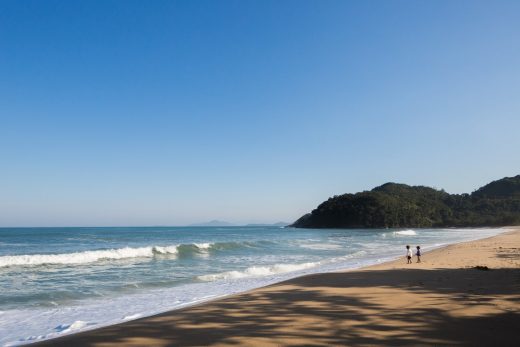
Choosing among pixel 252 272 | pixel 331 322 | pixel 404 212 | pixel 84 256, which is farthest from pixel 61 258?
pixel 404 212

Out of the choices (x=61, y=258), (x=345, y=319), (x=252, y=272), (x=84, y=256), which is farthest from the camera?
(x=84, y=256)

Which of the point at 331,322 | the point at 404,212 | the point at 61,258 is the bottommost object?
the point at 61,258

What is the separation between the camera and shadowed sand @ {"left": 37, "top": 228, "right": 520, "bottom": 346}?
5.75 m

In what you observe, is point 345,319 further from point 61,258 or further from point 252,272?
point 61,258

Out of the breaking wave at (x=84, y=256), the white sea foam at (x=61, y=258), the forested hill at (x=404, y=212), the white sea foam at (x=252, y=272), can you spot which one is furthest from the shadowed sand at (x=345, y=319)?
the forested hill at (x=404, y=212)

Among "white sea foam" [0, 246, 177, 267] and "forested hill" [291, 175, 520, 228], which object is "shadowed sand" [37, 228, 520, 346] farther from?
"forested hill" [291, 175, 520, 228]

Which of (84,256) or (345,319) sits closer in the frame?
(345,319)

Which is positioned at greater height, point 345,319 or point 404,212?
point 404,212

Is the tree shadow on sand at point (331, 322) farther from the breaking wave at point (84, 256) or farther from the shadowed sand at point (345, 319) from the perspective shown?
the breaking wave at point (84, 256)

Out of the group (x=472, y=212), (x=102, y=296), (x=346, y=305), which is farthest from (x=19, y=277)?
(x=472, y=212)

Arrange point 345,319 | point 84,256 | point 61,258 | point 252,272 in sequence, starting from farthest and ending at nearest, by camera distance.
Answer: point 84,256, point 61,258, point 252,272, point 345,319

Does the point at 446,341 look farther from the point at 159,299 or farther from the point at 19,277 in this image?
the point at 19,277

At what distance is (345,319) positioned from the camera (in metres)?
6.95

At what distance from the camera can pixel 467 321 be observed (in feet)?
21.0
